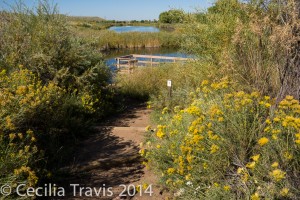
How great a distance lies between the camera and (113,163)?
15.0 ft

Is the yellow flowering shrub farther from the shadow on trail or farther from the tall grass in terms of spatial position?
the tall grass

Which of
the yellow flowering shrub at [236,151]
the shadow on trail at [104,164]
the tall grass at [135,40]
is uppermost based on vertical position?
the tall grass at [135,40]

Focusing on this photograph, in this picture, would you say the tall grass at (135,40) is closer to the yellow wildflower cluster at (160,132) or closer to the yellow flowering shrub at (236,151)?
Result: the yellow wildflower cluster at (160,132)

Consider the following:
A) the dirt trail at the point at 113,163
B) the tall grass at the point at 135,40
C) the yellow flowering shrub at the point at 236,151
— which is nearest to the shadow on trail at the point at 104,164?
the dirt trail at the point at 113,163

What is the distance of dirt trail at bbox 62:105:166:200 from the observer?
398cm

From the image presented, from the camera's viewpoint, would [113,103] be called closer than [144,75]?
Yes

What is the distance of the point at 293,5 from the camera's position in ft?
12.2

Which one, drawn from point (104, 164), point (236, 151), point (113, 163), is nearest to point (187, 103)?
point (113, 163)

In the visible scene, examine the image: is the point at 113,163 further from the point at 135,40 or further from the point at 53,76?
the point at 135,40

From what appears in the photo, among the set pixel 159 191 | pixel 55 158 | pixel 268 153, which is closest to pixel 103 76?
pixel 55 158

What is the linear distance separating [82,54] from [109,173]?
151 inches

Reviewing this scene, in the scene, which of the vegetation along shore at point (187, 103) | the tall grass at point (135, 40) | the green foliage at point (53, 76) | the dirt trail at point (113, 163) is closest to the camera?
the vegetation along shore at point (187, 103)

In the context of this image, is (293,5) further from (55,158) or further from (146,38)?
(146,38)

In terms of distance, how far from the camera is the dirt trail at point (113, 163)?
3979mm
